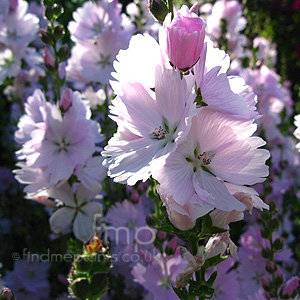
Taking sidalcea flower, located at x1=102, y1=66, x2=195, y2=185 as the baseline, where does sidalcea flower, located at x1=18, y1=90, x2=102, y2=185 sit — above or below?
below

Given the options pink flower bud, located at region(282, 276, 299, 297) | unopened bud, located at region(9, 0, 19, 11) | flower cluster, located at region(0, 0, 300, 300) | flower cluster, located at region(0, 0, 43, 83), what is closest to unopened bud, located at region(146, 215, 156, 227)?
flower cluster, located at region(0, 0, 300, 300)

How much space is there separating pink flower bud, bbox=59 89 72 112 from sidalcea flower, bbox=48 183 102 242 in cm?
22

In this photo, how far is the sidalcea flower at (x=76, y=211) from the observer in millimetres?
1174

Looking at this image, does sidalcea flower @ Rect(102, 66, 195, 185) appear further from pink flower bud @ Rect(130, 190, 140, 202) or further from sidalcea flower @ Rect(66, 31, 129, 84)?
sidalcea flower @ Rect(66, 31, 129, 84)

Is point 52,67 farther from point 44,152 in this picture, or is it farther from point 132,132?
point 132,132

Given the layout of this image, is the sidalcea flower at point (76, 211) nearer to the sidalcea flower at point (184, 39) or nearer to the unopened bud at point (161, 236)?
the unopened bud at point (161, 236)

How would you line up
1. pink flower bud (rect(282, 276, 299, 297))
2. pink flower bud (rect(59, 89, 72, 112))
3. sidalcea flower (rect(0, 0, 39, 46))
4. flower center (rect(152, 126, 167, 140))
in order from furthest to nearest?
sidalcea flower (rect(0, 0, 39, 46))
pink flower bud (rect(59, 89, 72, 112))
pink flower bud (rect(282, 276, 299, 297))
flower center (rect(152, 126, 167, 140))

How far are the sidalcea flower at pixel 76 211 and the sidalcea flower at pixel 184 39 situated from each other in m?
0.67

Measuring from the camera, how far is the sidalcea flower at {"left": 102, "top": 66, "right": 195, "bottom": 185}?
2.10 feet

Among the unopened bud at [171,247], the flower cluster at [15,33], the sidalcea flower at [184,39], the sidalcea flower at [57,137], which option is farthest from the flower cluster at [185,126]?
the flower cluster at [15,33]

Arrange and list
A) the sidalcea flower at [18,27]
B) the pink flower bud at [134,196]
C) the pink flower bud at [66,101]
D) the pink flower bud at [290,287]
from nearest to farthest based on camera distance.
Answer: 1. the pink flower bud at [290,287]
2. the pink flower bud at [66,101]
3. the pink flower bud at [134,196]
4. the sidalcea flower at [18,27]

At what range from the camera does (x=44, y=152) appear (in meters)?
1.15

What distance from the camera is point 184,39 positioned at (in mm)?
590

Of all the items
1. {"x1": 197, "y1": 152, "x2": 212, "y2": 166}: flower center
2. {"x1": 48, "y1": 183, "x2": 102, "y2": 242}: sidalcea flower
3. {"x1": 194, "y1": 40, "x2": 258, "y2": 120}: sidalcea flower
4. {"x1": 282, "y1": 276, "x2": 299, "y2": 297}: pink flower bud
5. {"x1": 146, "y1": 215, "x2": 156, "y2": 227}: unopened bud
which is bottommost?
{"x1": 48, "y1": 183, "x2": 102, "y2": 242}: sidalcea flower
